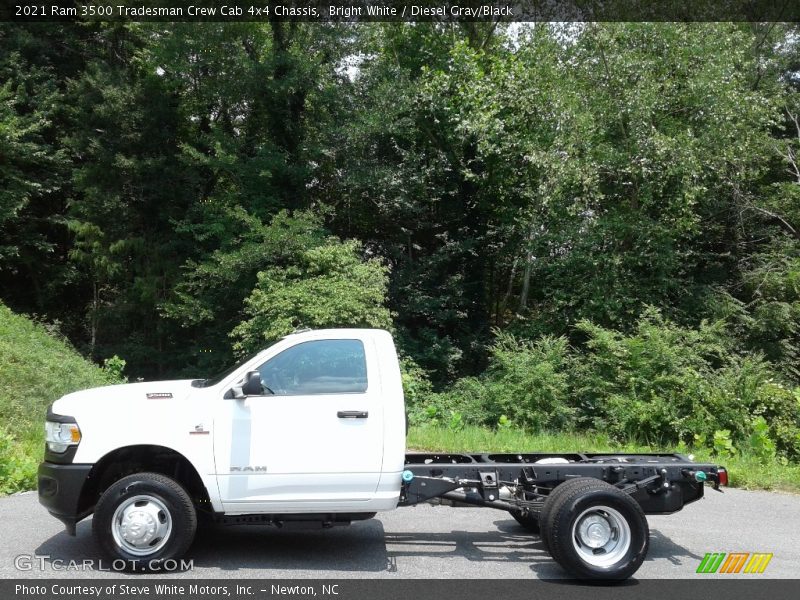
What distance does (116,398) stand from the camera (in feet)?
20.5

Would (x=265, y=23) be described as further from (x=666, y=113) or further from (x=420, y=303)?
(x=666, y=113)

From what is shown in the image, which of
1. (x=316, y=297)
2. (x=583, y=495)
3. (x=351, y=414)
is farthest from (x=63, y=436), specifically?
(x=316, y=297)

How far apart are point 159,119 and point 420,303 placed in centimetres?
1069

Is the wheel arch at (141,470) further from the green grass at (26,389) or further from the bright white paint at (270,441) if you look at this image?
the green grass at (26,389)

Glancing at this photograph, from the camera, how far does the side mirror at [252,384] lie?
5988 mm

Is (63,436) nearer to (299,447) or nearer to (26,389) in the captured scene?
(299,447)

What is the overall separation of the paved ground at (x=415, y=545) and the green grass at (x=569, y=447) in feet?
5.42

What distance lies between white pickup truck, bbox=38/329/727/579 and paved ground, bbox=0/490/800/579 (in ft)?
1.33

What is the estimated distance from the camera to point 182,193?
82.3ft

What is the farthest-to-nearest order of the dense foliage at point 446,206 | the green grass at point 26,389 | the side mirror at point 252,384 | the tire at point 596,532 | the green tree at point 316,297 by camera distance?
1. the green tree at point 316,297
2. the dense foliage at point 446,206
3. the green grass at point 26,389
4. the side mirror at point 252,384
5. the tire at point 596,532

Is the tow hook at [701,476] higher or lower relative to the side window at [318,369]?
lower

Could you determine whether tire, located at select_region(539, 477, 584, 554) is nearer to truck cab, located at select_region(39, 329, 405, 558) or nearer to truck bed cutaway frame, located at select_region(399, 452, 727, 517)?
truck bed cutaway frame, located at select_region(399, 452, 727, 517)

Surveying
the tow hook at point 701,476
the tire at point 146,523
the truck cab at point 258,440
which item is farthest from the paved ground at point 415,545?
the tow hook at point 701,476

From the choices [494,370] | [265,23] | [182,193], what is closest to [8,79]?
[182,193]
